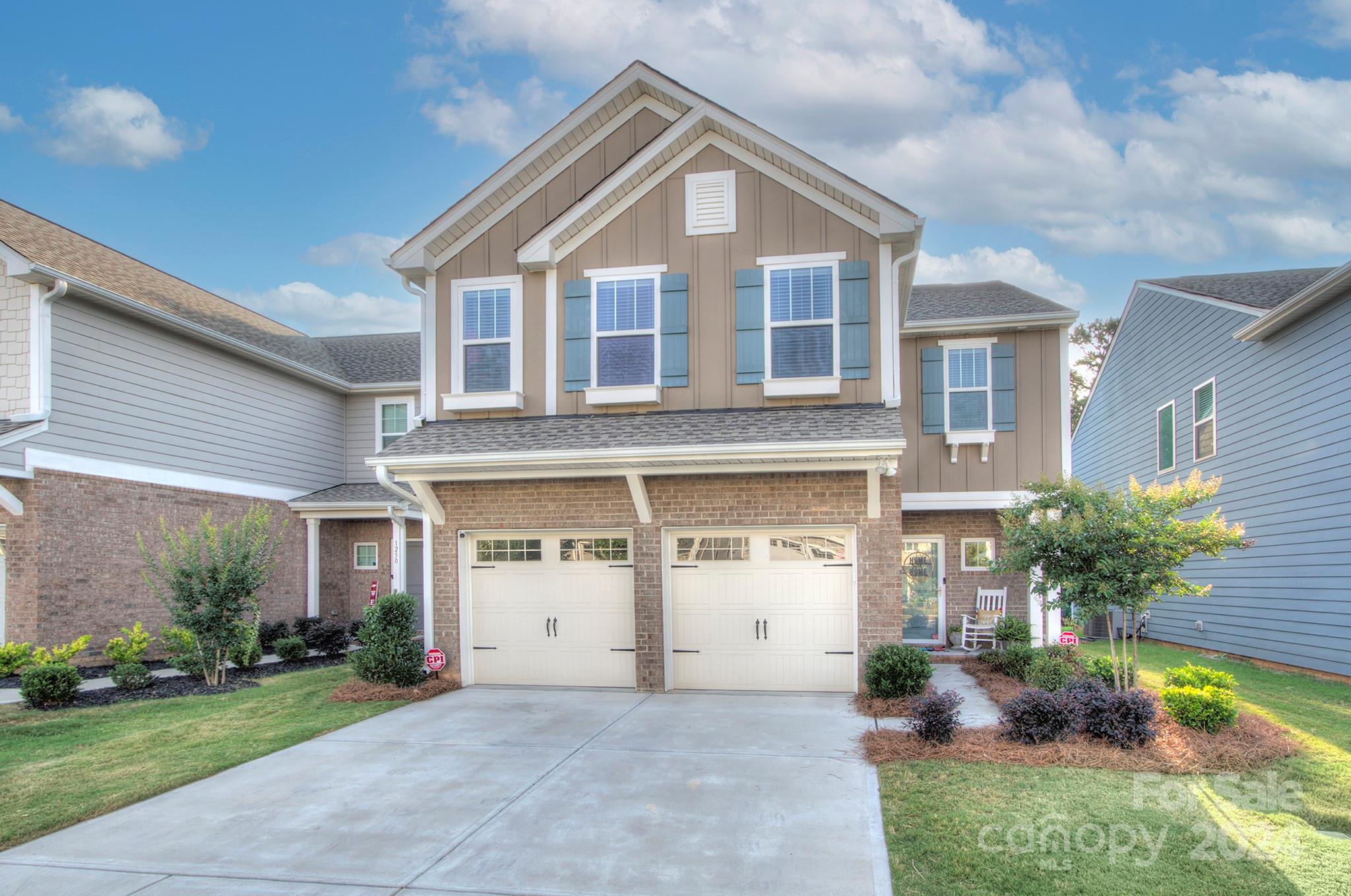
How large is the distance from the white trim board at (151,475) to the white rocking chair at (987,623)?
47.0ft

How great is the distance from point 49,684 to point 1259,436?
1821 centimetres

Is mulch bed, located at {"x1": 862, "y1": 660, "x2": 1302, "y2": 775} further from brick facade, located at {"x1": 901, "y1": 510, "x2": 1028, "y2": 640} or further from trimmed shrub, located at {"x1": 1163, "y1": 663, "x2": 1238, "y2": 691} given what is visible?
brick facade, located at {"x1": 901, "y1": 510, "x2": 1028, "y2": 640}

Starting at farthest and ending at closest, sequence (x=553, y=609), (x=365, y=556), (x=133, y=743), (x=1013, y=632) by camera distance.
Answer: (x=365, y=556) < (x=1013, y=632) < (x=553, y=609) < (x=133, y=743)

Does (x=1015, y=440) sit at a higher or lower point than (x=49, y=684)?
higher

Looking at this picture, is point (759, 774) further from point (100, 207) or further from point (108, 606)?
point (100, 207)

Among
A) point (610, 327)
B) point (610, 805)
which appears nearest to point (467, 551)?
point (610, 327)

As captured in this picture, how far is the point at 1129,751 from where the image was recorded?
702 centimetres

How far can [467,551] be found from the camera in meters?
11.4

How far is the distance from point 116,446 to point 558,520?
838 cm

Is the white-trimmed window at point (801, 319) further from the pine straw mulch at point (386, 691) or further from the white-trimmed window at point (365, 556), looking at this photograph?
the white-trimmed window at point (365, 556)

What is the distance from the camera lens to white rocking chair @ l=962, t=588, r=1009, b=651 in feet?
45.4

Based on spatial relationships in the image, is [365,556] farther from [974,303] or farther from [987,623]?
[974,303]

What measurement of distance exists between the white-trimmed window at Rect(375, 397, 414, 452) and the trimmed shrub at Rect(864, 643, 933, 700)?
1349cm

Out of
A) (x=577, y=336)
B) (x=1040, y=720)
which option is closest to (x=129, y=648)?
(x=577, y=336)
